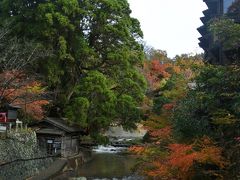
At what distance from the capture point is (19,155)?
24.0 meters

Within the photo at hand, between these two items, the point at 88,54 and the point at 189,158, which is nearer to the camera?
the point at 189,158

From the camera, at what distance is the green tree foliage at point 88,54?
31.5 metres

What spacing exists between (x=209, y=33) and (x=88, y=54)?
1028 cm

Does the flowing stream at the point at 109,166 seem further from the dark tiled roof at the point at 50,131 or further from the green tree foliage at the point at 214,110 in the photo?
the green tree foliage at the point at 214,110

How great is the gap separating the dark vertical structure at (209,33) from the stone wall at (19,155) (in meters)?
12.9

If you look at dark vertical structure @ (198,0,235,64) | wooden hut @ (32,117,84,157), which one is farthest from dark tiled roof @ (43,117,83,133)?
dark vertical structure @ (198,0,235,64)

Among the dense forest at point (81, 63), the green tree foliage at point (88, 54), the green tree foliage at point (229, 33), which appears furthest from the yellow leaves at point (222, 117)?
the green tree foliage at point (88, 54)

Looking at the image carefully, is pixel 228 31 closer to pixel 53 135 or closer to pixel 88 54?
pixel 88 54

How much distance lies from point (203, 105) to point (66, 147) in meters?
16.6

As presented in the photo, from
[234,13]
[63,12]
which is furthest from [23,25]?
[234,13]

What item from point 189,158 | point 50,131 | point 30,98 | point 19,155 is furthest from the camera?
point 50,131

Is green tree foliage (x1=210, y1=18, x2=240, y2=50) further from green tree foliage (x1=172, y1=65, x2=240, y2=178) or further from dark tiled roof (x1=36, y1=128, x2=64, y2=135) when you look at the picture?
dark tiled roof (x1=36, y1=128, x2=64, y2=135)

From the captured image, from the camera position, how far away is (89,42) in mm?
34469

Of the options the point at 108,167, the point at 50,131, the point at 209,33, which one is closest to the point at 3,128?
the point at 50,131
